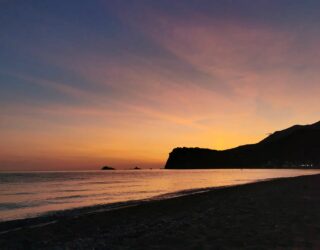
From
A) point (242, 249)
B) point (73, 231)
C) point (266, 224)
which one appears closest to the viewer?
point (242, 249)

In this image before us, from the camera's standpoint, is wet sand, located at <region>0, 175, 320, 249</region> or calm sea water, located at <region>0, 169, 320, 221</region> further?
calm sea water, located at <region>0, 169, 320, 221</region>

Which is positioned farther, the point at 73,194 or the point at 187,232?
the point at 73,194

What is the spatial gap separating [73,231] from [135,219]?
190 inches

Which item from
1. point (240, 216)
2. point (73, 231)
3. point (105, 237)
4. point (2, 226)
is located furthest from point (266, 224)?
point (2, 226)

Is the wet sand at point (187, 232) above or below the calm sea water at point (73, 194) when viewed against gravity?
below

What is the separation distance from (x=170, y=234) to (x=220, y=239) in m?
2.54

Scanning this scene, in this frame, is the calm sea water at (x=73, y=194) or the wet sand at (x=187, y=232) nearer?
the wet sand at (x=187, y=232)

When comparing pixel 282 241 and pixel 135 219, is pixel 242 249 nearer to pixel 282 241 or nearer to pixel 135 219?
pixel 282 241

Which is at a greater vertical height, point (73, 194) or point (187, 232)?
point (73, 194)

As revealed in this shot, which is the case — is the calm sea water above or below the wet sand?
above

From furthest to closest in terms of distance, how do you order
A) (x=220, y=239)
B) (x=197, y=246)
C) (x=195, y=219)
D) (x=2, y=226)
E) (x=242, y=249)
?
(x=2, y=226) < (x=195, y=219) < (x=220, y=239) < (x=197, y=246) < (x=242, y=249)

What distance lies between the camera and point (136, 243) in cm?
1446

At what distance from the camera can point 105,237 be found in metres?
16.1

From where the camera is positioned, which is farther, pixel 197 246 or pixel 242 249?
pixel 197 246
